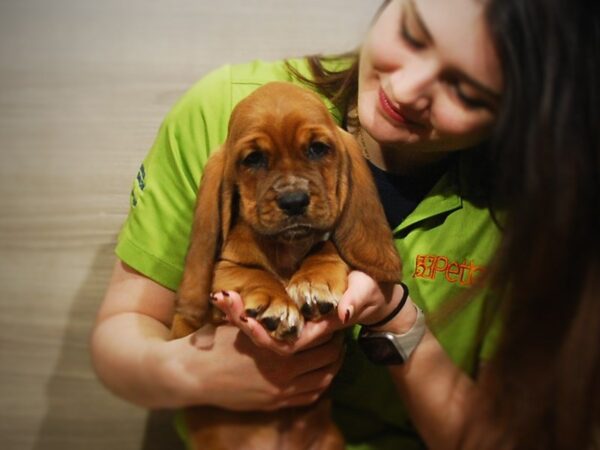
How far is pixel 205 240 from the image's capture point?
1154mm

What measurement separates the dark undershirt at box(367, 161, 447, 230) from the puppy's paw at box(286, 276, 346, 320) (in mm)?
327

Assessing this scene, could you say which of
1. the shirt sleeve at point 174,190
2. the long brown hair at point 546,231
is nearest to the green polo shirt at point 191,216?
the shirt sleeve at point 174,190

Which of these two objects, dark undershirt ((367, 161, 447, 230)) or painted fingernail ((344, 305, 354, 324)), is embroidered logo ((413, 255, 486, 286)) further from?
painted fingernail ((344, 305, 354, 324))

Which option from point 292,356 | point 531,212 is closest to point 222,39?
point 292,356

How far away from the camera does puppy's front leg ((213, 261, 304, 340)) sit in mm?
1018

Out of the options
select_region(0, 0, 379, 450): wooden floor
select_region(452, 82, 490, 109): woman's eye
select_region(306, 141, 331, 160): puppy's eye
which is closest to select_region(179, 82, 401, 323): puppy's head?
select_region(306, 141, 331, 160): puppy's eye

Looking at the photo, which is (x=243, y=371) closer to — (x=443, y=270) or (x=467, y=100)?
(x=443, y=270)

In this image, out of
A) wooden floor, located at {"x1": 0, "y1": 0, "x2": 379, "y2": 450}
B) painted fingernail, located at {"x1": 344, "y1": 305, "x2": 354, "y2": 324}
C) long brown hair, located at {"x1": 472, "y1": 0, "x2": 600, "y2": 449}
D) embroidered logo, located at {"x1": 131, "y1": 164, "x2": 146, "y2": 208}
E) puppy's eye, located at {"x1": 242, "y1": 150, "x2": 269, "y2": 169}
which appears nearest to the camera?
long brown hair, located at {"x1": 472, "y1": 0, "x2": 600, "y2": 449}

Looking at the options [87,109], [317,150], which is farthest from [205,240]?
[87,109]

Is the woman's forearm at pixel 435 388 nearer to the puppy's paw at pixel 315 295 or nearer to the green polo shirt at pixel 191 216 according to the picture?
the green polo shirt at pixel 191 216

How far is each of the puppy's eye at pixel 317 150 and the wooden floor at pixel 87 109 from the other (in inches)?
26.7

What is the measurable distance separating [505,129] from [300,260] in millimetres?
427

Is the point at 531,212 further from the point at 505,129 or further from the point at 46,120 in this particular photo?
the point at 46,120

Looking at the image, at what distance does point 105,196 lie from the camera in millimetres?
1766
